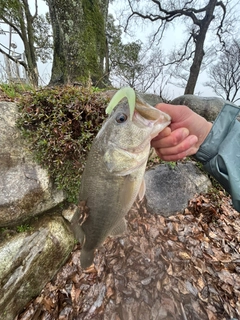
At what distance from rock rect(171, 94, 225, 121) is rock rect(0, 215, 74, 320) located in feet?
15.2

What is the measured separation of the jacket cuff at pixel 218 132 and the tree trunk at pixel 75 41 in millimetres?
→ 3585

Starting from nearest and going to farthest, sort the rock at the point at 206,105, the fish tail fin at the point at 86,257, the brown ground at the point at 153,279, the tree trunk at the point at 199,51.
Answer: the fish tail fin at the point at 86,257 < the brown ground at the point at 153,279 < the rock at the point at 206,105 < the tree trunk at the point at 199,51

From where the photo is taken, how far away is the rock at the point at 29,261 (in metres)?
1.82

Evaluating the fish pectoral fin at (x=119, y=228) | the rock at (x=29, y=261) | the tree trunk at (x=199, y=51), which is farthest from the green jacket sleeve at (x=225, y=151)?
the tree trunk at (x=199, y=51)

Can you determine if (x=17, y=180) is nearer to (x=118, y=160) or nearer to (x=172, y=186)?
(x=118, y=160)

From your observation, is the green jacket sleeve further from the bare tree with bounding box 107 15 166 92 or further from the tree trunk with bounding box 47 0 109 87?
the bare tree with bounding box 107 15 166 92

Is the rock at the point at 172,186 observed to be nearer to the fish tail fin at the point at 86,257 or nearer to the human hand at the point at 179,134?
the fish tail fin at the point at 86,257

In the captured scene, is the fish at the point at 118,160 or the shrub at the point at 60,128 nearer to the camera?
the fish at the point at 118,160

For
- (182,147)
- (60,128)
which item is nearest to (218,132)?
(182,147)

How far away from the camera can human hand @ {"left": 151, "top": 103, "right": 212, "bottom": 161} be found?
1177 mm

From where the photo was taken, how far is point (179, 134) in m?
1.16

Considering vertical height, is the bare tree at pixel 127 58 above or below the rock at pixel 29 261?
above

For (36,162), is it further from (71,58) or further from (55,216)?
(71,58)

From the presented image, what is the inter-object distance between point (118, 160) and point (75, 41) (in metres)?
4.59
